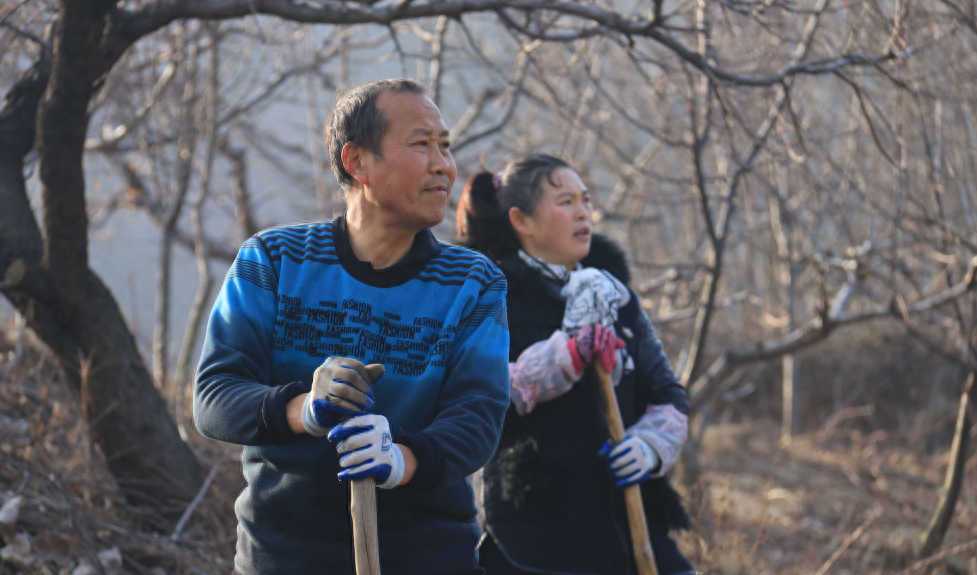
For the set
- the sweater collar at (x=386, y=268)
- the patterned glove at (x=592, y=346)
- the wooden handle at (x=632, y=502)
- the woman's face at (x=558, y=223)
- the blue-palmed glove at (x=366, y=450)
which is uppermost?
the woman's face at (x=558, y=223)

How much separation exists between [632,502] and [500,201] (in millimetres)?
1078

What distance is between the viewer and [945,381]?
1116 cm

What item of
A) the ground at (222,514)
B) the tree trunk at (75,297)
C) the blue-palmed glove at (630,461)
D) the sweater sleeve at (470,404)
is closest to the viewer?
the sweater sleeve at (470,404)

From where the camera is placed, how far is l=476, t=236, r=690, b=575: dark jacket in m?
2.54

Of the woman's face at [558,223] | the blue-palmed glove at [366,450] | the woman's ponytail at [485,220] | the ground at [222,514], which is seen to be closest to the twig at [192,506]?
the ground at [222,514]

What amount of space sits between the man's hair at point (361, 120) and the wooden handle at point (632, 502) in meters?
1.09

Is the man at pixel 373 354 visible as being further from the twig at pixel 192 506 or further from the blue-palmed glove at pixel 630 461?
the twig at pixel 192 506

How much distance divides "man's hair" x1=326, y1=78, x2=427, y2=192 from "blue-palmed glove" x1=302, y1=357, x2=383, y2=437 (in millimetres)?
526

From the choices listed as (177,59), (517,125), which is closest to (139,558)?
(177,59)

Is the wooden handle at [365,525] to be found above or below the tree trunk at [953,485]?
above

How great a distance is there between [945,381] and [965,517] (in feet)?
19.3

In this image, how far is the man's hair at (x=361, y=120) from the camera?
71.7 inches

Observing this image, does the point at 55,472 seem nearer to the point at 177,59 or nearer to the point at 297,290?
the point at 297,290

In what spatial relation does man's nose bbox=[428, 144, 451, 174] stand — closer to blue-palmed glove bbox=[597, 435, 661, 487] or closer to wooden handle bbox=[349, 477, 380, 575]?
wooden handle bbox=[349, 477, 380, 575]
